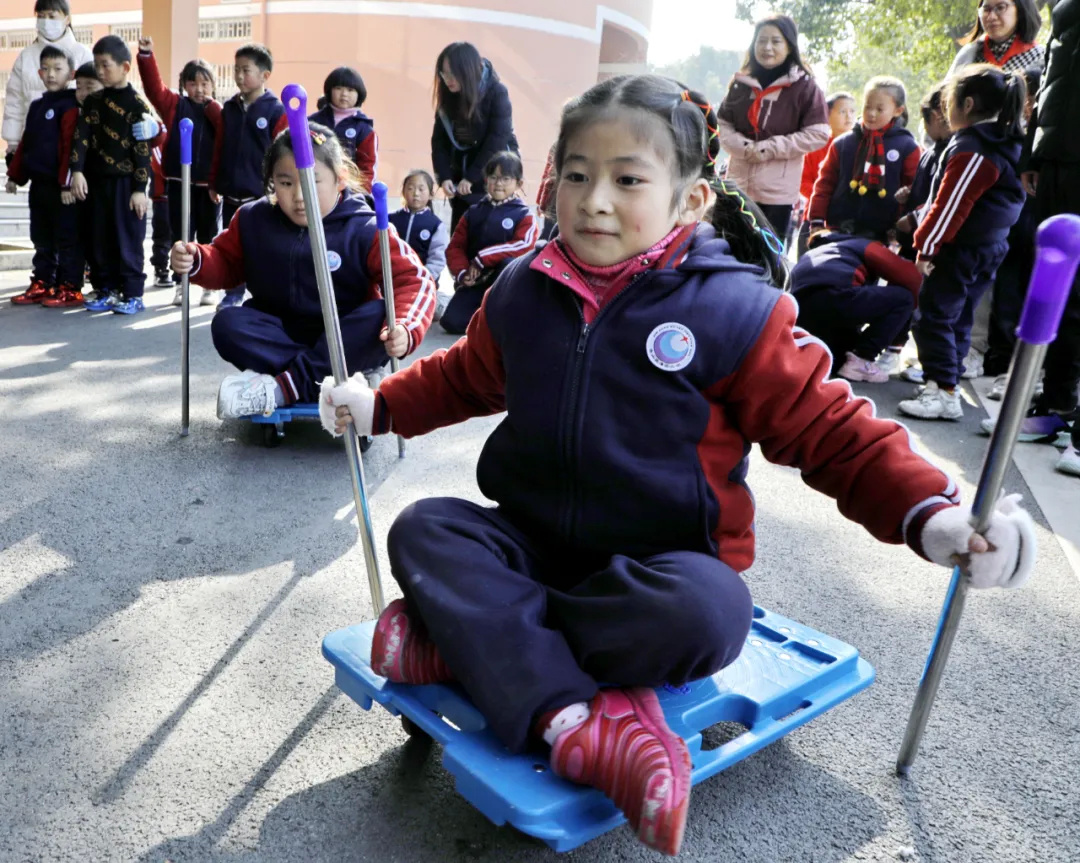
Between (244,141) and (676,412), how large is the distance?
4156 millimetres

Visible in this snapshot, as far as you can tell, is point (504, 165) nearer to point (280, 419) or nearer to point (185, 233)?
point (185, 233)

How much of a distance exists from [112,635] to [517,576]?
880 millimetres

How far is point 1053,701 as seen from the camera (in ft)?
5.90

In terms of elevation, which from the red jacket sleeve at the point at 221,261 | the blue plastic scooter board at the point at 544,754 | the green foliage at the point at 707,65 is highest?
the green foliage at the point at 707,65

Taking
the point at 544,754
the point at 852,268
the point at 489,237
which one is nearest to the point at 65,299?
the point at 489,237

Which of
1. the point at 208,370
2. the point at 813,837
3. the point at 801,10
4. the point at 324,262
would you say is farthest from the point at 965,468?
the point at 801,10

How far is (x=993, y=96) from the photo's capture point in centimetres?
351

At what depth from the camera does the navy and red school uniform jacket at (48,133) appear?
5.18 metres

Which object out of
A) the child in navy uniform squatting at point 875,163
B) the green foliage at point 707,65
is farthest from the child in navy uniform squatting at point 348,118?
the green foliage at point 707,65

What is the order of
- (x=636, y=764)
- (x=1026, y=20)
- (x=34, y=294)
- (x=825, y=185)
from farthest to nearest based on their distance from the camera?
(x=34, y=294) → (x=825, y=185) → (x=1026, y=20) → (x=636, y=764)

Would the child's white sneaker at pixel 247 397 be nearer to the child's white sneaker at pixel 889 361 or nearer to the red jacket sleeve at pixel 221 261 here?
the red jacket sleeve at pixel 221 261

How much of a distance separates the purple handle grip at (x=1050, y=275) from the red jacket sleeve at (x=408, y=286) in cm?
195

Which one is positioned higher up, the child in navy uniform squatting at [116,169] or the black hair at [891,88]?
the black hair at [891,88]

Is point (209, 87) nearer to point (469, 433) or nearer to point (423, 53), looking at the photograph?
point (469, 433)
